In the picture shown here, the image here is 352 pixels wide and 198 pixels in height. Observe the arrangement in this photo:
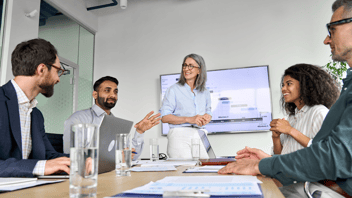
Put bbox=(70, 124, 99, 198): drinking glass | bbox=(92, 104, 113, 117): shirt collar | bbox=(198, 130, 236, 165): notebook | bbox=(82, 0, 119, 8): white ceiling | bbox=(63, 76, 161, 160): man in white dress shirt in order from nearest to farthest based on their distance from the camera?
bbox=(70, 124, 99, 198): drinking glass, bbox=(198, 130, 236, 165): notebook, bbox=(63, 76, 161, 160): man in white dress shirt, bbox=(92, 104, 113, 117): shirt collar, bbox=(82, 0, 119, 8): white ceiling

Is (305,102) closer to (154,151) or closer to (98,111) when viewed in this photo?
(154,151)

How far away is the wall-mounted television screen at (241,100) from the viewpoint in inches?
143

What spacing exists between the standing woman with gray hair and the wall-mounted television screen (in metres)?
1.40

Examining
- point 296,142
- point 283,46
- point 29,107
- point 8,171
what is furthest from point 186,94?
point 283,46

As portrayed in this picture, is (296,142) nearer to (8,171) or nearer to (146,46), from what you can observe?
(8,171)

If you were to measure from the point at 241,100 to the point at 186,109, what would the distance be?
1681 millimetres

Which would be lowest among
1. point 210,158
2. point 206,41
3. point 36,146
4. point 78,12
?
point 210,158

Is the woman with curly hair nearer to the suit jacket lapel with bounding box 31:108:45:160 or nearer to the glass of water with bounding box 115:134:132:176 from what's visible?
the glass of water with bounding box 115:134:132:176

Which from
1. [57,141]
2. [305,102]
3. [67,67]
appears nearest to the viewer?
[305,102]

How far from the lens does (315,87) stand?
175cm

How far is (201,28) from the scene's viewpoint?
419 centimetres

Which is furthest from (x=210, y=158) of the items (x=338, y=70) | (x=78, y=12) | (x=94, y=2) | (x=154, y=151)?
(x=94, y=2)

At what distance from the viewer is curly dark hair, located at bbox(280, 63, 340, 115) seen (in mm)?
1747

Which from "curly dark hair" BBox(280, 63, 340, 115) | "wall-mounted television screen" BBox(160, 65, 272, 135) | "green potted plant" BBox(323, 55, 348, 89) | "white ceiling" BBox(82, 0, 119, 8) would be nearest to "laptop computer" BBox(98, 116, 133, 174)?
"curly dark hair" BBox(280, 63, 340, 115)
